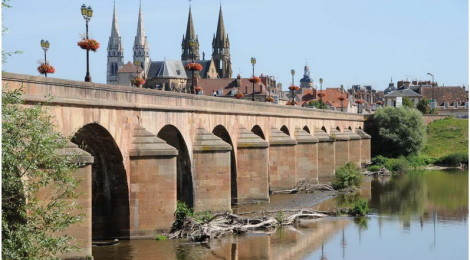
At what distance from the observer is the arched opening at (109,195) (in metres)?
32.2

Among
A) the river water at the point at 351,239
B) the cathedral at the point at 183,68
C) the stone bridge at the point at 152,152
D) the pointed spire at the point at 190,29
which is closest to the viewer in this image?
the stone bridge at the point at 152,152

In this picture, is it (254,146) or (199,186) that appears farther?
(254,146)

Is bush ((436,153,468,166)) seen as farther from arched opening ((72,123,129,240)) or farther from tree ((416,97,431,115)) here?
arched opening ((72,123,129,240))

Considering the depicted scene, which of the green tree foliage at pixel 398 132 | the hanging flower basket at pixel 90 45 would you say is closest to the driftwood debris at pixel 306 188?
the hanging flower basket at pixel 90 45

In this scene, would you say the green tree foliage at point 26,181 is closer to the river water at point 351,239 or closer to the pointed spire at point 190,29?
the river water at point 351,239

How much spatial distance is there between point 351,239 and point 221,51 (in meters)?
147

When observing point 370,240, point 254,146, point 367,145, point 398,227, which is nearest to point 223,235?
point 370,240

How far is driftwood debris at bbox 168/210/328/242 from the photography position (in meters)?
33.6

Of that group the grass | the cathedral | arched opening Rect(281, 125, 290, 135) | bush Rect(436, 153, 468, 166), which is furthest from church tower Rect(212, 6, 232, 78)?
arched opening Rect(281, 125, 290, 135)

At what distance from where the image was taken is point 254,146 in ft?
159

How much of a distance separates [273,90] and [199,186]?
103 m

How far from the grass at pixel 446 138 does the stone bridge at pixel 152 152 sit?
1582 inches

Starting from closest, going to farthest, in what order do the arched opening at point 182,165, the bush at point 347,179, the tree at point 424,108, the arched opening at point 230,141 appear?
the arched opening at point 182,165 → the arched opening at point 230,141 → the bush at point 347,179 → the tree at point 424,108

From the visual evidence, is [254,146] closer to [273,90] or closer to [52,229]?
[52,229]
